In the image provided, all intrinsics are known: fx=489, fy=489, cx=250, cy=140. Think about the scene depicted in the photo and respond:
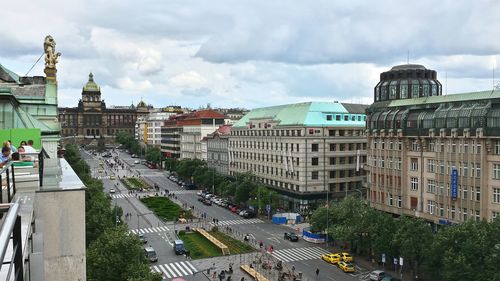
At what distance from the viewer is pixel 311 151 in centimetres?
8806

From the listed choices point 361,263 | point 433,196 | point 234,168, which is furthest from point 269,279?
point 234,168

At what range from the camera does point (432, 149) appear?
5984cm

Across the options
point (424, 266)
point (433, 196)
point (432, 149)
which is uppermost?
point (432, 149)

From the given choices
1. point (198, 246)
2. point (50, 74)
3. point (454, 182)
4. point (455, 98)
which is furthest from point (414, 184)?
point (50, 74)

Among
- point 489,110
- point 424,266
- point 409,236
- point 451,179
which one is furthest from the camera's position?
point 451,179

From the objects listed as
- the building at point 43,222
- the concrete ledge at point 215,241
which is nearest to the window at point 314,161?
the concrete ledge at point 215,241

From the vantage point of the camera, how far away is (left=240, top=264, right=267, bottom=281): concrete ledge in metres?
52.2

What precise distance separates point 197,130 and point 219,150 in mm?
24057

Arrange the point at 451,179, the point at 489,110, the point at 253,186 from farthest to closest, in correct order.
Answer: the point at 253,186 < the point at 451,179 < the point at 489,110

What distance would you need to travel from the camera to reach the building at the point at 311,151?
8788cm

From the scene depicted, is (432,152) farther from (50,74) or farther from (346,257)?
(50,74)

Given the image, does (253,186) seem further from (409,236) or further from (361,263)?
(409,236)

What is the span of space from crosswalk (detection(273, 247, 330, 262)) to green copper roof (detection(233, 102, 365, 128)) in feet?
97.6

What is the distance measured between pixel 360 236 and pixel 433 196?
34.1 ft
